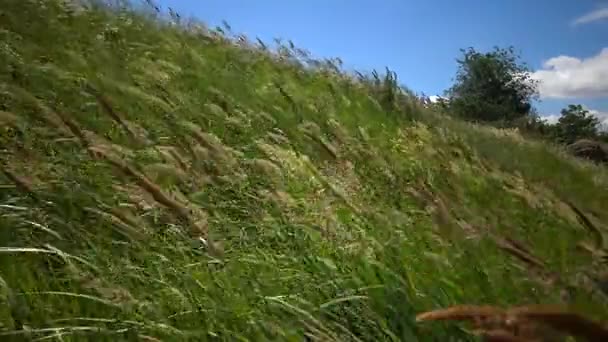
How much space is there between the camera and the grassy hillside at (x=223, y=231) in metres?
2.29

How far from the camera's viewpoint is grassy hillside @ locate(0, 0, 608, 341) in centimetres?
229

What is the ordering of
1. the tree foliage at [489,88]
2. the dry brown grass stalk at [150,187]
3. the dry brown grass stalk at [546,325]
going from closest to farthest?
the dry brown grass stalk at [546,325], the dry brown grass stalk at [150,187], the tree foliage at [489,88]

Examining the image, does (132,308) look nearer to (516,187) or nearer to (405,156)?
(516,187)

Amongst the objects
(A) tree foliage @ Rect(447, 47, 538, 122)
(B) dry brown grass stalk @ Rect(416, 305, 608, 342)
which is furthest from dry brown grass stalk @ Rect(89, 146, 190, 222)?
(A) tree foliage @ Rect(447, 47, 538, 122)

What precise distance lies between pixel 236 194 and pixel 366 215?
81 cm

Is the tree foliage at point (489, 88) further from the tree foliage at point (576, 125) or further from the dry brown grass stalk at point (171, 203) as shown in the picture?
the dry brown grass stalk at point (171, 203)

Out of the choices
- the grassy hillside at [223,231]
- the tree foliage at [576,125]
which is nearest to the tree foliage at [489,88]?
the tree foliage at [576,125]

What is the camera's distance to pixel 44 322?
2.18m

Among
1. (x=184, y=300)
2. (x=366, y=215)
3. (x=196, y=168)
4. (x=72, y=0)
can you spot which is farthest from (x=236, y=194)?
(x=72, y=0)

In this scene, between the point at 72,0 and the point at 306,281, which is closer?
the point at 306,281

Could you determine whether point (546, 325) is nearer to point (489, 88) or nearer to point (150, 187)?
point (150, 187)

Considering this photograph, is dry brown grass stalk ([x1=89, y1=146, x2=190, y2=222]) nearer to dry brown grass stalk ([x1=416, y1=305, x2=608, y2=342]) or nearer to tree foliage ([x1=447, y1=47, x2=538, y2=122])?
dry brown grass stalk ([x1=416, y1=305, x2=608, y2=342])

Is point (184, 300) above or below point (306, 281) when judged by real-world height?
below

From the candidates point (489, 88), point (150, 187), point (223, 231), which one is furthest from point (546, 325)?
point (489, 88)
